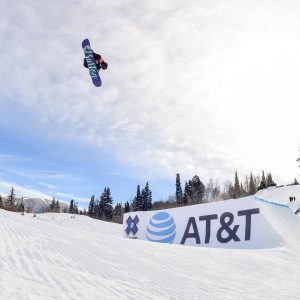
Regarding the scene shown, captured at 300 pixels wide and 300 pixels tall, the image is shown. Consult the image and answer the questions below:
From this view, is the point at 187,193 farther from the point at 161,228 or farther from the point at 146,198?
the point at 161,228

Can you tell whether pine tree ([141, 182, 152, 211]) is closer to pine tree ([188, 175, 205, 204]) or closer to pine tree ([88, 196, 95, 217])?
pine tree ([188, 175, 205, 204])

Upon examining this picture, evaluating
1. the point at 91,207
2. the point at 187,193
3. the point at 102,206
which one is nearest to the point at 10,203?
the point at 102,206

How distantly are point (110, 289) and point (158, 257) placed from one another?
4.85 metres

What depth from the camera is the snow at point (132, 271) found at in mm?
5641

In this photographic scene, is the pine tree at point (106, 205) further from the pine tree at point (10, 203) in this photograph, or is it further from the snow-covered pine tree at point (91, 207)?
the pine tree at point (10, 203)

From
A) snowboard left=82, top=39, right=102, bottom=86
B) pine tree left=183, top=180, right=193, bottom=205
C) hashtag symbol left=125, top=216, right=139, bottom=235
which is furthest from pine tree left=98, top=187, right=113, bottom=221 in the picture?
snowboard left=82, top=39, right=102, bottom=86

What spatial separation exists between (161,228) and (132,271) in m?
15.9

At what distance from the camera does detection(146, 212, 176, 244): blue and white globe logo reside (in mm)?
22842

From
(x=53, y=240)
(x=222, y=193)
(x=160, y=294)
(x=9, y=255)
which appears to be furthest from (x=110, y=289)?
(x=222, y=193)

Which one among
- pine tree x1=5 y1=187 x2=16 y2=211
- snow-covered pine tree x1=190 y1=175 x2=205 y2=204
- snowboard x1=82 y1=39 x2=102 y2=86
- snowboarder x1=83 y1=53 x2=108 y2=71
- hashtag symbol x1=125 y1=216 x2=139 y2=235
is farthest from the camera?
snow-covered pine tree x1=190 y1=175 x2=205 y2=204

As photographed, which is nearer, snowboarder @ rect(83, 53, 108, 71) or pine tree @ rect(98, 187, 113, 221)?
snowboarder @ rect(83, 53, 108, 71)

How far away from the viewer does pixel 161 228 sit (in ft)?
77.9

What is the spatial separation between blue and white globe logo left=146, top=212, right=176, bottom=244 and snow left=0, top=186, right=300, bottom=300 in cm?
882

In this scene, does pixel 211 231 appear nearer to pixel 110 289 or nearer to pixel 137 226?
pixel 137 226
